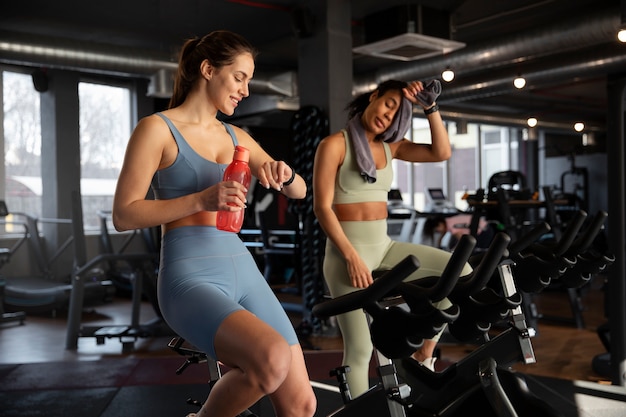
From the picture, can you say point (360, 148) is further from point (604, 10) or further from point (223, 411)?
point (604, 10)

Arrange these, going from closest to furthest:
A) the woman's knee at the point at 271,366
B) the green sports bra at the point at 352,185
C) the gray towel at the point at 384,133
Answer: the woman's knee at the point at 271,366
the gray towel at the point at 384,133
the green sports bra at the point at 352,185

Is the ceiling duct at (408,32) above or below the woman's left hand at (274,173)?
above

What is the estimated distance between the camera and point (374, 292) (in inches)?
49.4

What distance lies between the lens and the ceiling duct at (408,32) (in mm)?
6051

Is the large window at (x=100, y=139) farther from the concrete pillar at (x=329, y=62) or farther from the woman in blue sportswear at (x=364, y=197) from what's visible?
the woman in blue sportswear at (x=364, y=197)

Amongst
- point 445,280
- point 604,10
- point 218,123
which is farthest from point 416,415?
point 604,10

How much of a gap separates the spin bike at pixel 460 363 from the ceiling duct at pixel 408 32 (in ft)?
15.0

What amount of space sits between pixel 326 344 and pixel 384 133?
3195 mm

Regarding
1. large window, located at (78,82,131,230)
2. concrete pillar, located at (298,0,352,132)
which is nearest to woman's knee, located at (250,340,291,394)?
concrete pillar, located at (298,0,352,132)

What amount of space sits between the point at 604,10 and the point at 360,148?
428 centimetres

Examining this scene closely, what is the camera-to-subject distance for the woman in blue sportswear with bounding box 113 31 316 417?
1.52 m

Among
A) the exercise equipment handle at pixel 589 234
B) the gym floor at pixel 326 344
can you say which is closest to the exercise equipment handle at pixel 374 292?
the exercise equipment handle at pixel 589 234

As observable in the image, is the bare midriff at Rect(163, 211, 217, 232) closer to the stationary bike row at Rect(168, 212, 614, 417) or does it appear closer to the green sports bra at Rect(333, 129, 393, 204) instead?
the stationary bike row at Rect(168, 212, 614, 417)

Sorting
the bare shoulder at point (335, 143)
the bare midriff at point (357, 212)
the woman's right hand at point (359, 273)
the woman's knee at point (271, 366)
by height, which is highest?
the bare shoulder at point (335, 143)
